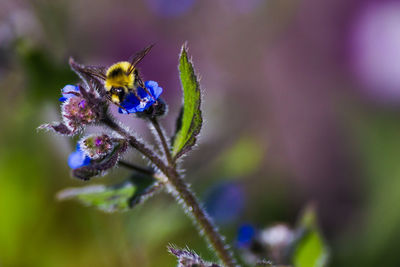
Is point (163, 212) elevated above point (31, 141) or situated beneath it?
situated beneath

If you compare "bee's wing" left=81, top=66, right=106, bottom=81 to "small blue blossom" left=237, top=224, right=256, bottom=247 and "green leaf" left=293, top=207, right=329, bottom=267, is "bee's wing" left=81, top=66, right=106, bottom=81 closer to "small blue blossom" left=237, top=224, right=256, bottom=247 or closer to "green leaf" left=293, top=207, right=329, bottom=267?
"small blue blossom" left=237, top=224, right=256, bottom=247

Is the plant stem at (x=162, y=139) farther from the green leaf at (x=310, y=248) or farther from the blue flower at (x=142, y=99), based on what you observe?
the green leaf at (x=310, y=248)

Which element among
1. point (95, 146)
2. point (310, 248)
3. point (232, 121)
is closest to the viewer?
point (95, 146)

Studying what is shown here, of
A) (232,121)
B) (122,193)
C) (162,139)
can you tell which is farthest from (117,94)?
(232,121)

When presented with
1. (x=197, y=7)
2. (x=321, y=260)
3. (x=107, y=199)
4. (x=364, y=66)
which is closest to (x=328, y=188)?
(x=364, y=66)

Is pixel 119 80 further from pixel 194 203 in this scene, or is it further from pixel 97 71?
pixel 194 203

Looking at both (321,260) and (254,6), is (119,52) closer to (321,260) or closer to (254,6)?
(254,6)

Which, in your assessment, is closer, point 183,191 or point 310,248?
point 183,191
